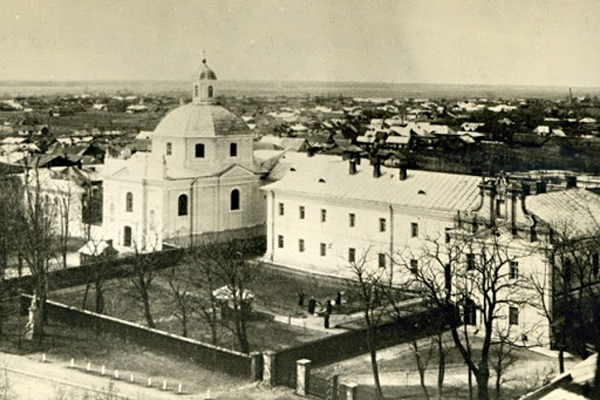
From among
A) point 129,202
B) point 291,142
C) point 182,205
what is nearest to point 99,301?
point 182,205

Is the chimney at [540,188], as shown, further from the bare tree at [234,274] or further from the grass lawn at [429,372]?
the bare tree at [234,274]

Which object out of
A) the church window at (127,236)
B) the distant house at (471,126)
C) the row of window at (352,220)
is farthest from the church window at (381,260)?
the distant house at (471,126)

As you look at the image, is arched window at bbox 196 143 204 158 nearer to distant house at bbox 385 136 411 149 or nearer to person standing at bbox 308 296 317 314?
person standing at bbox 308 296 317 314

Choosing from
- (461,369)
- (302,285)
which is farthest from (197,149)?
(461,369)

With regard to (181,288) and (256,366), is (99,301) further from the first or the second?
(256,366)

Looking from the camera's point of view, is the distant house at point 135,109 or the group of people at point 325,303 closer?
the group of people at point 325,303

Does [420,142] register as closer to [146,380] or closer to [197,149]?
[197,149]
